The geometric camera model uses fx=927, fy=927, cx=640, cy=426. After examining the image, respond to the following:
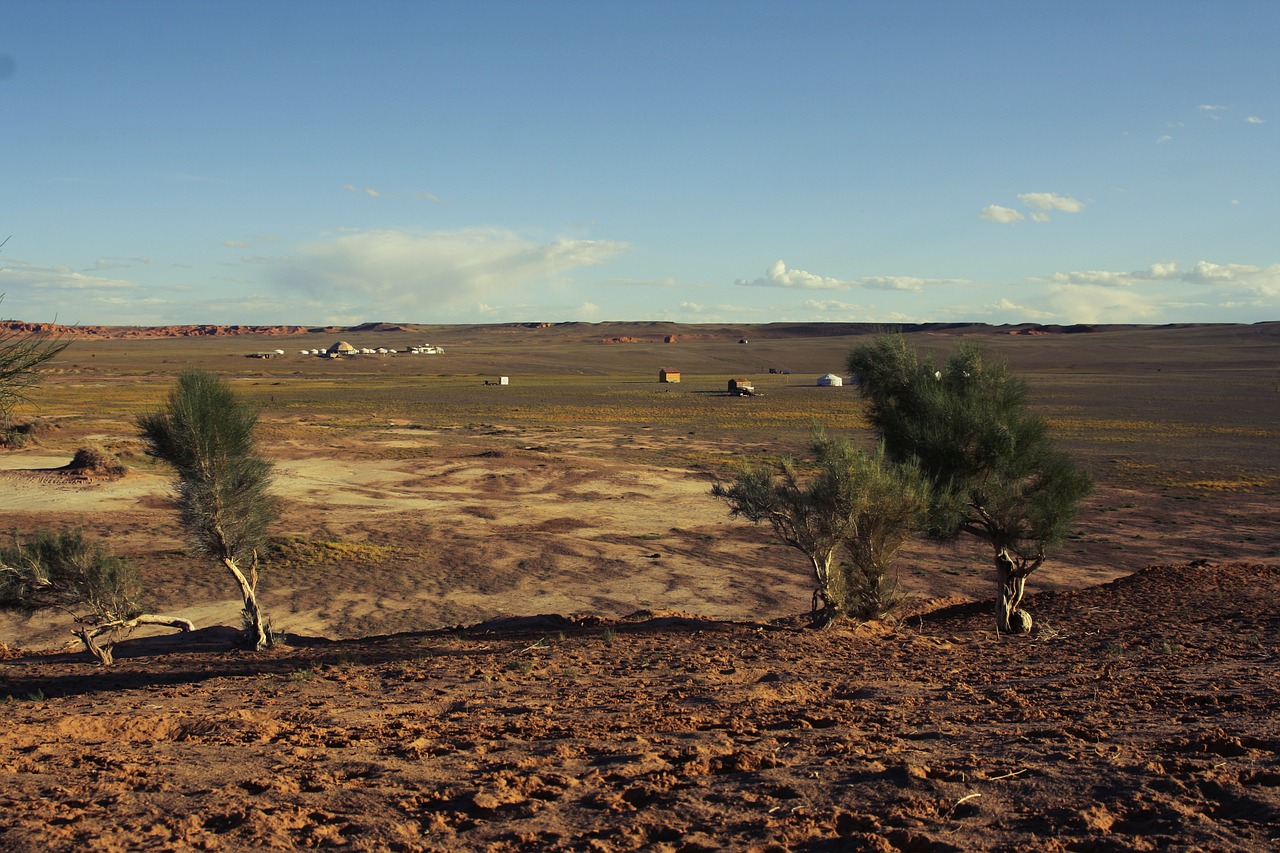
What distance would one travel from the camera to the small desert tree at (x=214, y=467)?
1316cm

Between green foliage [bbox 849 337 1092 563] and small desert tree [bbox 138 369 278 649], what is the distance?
9.85 meters

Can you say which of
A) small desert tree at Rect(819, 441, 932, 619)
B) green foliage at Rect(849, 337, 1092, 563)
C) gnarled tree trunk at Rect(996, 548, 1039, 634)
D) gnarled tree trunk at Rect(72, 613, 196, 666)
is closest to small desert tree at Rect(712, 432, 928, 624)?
small desert tree at Rect(819, 441, 932, 619)

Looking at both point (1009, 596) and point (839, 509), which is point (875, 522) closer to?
point (839, 509)

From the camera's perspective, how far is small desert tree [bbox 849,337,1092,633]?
1395 centimetres

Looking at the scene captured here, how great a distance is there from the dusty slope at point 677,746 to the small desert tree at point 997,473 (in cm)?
177

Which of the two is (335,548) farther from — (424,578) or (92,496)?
(92,496)

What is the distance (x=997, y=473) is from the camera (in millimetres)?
14195

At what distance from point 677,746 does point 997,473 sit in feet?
29.8

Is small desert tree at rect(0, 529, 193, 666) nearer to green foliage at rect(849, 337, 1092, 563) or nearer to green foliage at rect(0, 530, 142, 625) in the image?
green foliage at rect(0, 530, 142, 625)

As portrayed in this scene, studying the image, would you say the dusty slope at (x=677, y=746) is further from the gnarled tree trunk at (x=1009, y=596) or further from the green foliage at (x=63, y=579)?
the gnarled tree trunk at (x=1009, y=596)

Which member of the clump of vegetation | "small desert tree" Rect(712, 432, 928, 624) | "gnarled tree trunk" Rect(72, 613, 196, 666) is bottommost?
"gnarled tree trunk" Rect(72, 613, 196, 666)

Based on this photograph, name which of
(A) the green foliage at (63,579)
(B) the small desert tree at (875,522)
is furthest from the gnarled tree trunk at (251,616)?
(B) the small desert tree at (875,522)

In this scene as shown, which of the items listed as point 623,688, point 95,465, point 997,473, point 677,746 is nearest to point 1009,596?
point 997,473

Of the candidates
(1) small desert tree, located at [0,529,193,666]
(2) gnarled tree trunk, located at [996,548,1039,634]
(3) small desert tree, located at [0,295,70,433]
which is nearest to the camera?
(3) small desert tree, located at [0,295,70,433]
